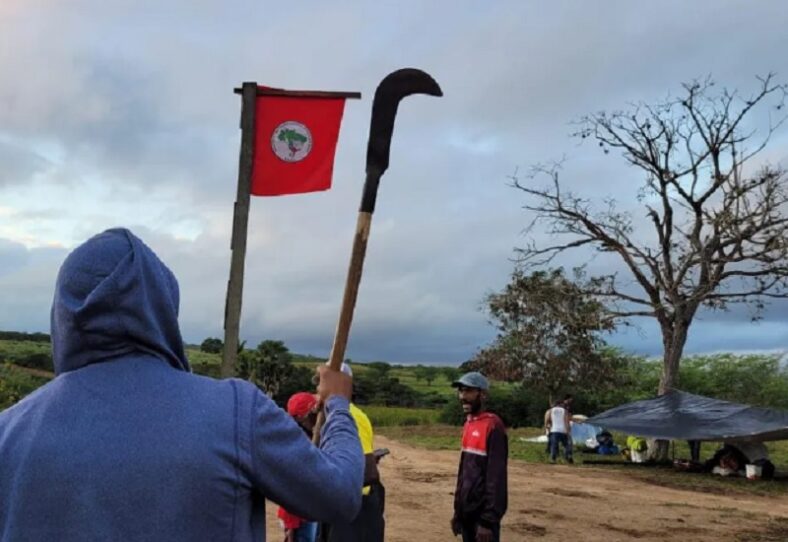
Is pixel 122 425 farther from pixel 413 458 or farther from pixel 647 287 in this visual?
pixel 647 287

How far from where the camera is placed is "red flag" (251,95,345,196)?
4699 mm

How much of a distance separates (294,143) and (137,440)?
143 inches

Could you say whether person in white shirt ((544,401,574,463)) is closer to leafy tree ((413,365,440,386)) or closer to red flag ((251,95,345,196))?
red flag ((251,95,345,196))

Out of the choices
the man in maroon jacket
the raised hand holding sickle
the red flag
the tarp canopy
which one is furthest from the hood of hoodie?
the tarp canopy

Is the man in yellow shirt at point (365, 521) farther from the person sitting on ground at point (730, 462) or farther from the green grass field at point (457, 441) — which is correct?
the person sitting on ground at point (730, 462)

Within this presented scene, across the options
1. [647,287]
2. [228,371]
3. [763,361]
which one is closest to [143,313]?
[228,371]

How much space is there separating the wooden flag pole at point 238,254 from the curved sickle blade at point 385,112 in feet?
6.69

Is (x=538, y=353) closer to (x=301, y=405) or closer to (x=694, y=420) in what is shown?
(x=694, y=420)

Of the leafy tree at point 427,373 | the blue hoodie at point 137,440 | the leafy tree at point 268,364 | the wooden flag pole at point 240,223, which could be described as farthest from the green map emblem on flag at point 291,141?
the leafy tree at point 427,373

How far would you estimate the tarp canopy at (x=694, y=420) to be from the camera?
53.5 ft

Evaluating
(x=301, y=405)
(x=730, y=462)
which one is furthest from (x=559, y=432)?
(x=301, y=405)

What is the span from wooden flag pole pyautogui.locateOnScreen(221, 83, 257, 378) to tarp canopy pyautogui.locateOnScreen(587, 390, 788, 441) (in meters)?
14.4

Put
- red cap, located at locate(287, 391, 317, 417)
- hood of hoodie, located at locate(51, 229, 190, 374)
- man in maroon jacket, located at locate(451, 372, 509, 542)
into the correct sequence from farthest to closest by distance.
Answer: red cap, located at locate(287, 391, 317, 417) < man in maroon jacket, located at locate(451, 372, 509, 542) < hood of hoodie, located at locate(51, 229, 190, 374)

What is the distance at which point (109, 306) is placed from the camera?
1471 mm
